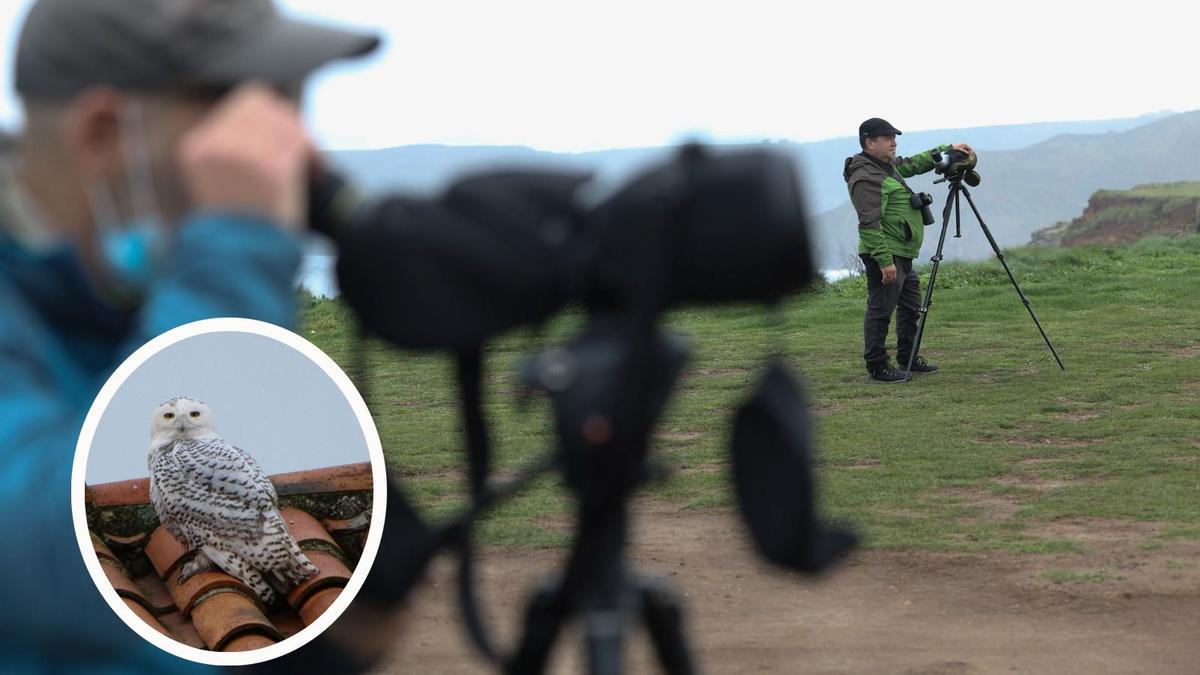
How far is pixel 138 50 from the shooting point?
123 cm

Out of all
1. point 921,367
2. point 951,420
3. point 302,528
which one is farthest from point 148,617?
point 921,367

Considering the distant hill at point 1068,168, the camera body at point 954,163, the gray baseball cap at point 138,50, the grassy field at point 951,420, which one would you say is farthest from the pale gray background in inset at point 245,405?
the distant hill at point 1068,168

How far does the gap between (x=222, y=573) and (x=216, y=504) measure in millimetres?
76

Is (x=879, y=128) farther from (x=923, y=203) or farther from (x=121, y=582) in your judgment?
(x=121, y=582)

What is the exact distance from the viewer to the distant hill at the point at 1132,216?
85.9ft

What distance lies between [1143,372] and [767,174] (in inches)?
379

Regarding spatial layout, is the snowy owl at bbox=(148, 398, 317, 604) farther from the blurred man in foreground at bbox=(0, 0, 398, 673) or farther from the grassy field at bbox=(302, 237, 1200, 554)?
the grassy field at bbox=(302, 237, 1200, 554)

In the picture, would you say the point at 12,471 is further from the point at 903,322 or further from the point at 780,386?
the point at 903,322

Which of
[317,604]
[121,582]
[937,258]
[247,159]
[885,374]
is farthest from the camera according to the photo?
[885,374]

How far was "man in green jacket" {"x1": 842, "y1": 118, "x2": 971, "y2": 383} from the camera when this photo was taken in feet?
31.1

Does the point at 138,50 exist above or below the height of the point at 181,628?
above

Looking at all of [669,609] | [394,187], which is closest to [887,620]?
[669,609]

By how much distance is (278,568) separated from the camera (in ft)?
4.91

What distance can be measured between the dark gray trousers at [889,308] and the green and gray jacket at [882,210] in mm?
141
